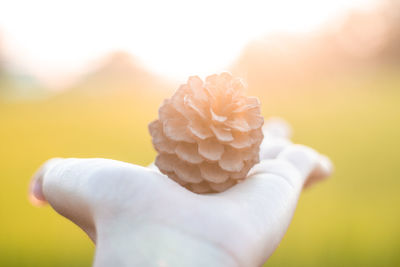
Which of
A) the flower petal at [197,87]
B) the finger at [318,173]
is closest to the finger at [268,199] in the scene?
the flower petal at [197,87]

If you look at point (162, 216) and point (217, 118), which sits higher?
point (217, 118)

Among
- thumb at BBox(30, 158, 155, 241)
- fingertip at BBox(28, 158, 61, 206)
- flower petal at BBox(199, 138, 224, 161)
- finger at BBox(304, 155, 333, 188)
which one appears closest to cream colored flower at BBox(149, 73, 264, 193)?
flower petal at BBox(199, 138, 224, 161)

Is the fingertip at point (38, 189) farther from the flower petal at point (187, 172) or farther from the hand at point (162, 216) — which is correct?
the flower petal at point (187, 172)

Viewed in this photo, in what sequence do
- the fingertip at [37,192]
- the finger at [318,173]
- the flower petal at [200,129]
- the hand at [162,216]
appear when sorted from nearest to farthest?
the hand at [162,216]
the flower petal at [200,129]
the fingertip at [37,192]
the finger at [318,173]

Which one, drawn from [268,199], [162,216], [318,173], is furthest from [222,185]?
[318,173]

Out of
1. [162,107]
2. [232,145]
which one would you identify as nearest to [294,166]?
[232,145]

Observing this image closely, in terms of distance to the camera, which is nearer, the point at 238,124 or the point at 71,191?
the point at 71,191

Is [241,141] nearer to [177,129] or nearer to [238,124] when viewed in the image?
[238,124]

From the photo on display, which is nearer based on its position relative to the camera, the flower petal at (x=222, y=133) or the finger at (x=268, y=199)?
the finger at (x=268, y=199)
